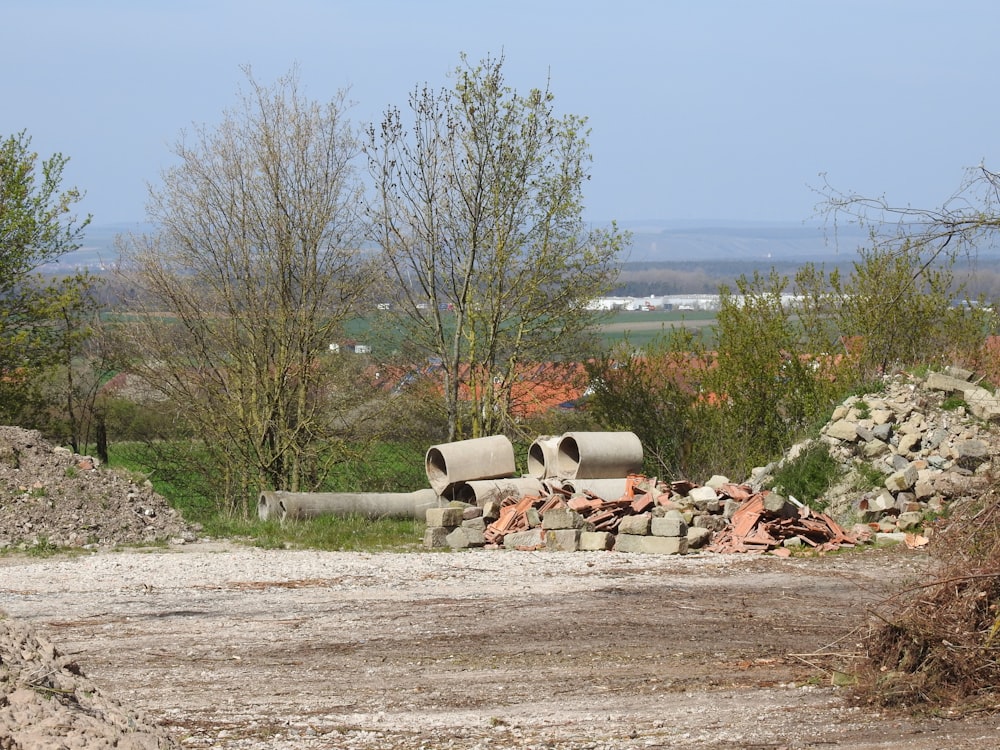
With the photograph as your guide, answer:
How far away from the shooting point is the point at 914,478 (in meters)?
15.6

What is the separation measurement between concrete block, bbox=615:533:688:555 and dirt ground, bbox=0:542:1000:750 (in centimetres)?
55

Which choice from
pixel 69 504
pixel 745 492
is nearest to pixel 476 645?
pixel 745 492

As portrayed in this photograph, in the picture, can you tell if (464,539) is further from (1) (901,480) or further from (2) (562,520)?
(1) (901,480)

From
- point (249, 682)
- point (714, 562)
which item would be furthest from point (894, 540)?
point (249, 682)

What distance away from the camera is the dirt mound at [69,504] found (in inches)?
564

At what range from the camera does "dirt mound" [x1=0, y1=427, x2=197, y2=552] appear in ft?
47.0

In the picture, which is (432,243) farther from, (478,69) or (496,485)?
(496,485)

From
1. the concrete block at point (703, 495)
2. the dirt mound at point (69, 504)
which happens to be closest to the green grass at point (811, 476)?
the concrete block at point (703, 495)

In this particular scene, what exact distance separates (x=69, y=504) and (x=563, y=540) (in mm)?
6402

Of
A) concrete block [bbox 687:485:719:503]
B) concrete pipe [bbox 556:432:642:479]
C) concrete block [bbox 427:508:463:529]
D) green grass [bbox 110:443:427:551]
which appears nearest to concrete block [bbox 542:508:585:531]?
concrete block [bbox 427:508:463:529]

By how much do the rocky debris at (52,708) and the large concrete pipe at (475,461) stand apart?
36.8 ft

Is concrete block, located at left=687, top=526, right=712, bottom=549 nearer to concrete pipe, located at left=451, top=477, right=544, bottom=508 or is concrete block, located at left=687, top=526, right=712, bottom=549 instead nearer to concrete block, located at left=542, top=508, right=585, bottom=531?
concrete block, located at left=542, top=508, right=585, bottom=531

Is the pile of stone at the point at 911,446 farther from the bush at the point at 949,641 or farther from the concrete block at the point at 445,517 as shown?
the bush at the point at 949,641

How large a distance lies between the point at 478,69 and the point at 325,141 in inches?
129
